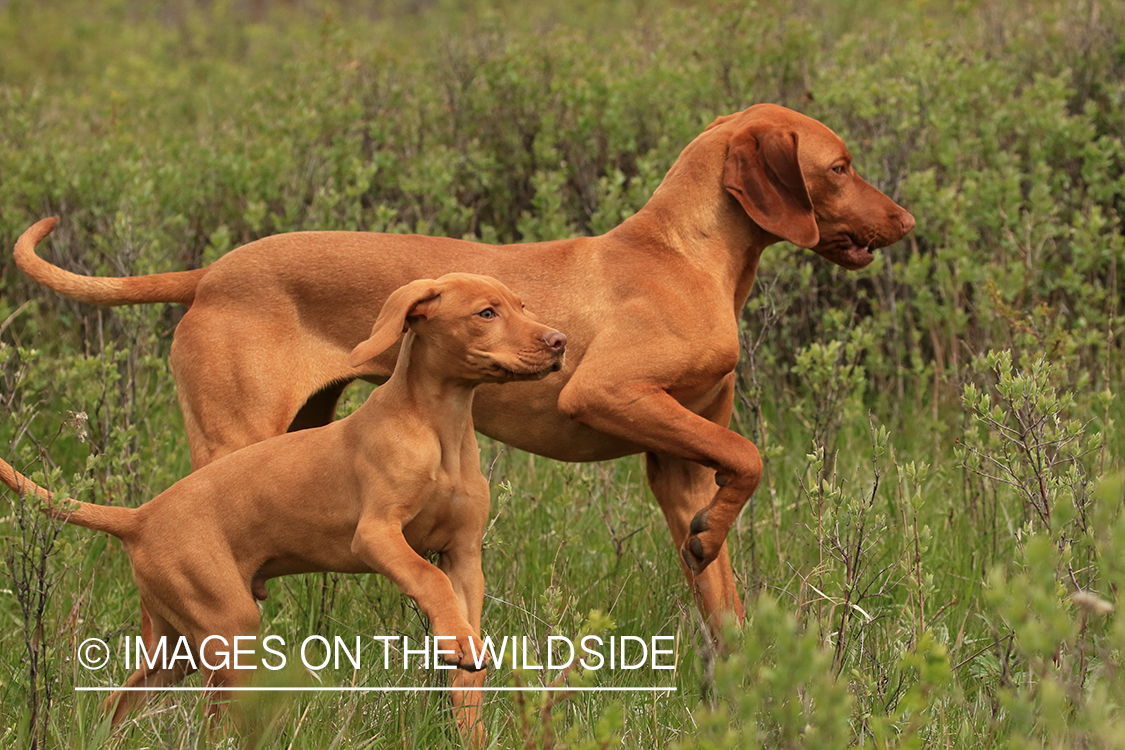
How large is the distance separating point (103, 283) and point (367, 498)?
162 centimetres

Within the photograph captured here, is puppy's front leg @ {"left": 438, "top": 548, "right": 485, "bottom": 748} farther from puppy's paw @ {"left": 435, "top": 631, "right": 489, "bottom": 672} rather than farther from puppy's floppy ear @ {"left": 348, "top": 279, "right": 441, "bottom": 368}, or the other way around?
puppy's floppy ear @ {"left": 348, "top": 279, "right": 441, "bottom": 368}

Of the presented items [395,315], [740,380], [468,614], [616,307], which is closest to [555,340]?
[395,315]

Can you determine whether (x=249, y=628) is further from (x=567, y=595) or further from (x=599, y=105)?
(x=599, y=105)

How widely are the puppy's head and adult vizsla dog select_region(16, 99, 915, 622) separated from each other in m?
0.74

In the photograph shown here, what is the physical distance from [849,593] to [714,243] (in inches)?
58.0

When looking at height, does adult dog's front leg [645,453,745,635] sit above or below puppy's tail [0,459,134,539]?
below

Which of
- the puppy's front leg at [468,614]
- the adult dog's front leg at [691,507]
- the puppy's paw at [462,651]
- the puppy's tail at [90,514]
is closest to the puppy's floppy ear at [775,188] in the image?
the adult dog's front leg at [691,507]

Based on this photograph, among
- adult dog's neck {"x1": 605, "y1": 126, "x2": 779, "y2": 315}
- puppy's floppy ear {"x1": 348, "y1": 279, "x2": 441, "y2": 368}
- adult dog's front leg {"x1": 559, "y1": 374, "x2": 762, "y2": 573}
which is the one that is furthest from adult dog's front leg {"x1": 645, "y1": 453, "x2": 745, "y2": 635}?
puppy's floppy ear {"x1": 348, "y1": 279, "x2": 441, "y2": 368}

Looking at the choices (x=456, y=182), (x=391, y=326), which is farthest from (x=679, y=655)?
(x=456, y=182)

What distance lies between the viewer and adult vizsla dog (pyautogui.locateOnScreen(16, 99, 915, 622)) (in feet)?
13.2

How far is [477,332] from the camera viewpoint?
3324mm

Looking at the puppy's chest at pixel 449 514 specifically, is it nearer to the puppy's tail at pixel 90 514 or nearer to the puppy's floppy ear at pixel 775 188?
the puppy's tail at pixel 90 514

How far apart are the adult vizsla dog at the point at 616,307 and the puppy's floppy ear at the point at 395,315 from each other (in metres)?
0.81

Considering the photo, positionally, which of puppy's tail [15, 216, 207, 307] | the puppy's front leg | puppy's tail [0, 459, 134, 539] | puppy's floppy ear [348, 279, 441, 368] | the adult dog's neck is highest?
puppy's floppy ear [348, 279, 441, 368]
